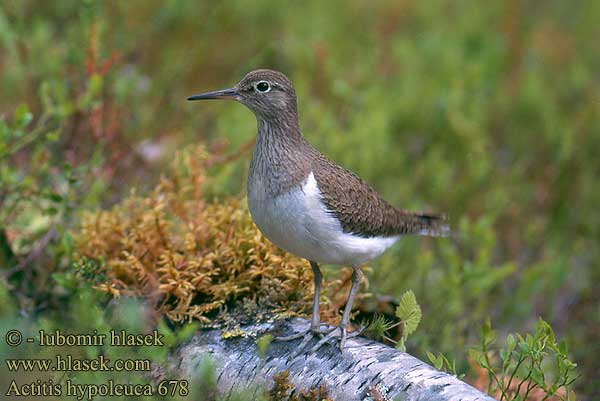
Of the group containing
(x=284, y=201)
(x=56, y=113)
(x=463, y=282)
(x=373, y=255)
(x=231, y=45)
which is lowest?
(x=463, y=282)

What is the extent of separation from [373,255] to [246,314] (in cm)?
82

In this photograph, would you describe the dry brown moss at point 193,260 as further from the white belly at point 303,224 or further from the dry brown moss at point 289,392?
the dry brown moss at point 289,392

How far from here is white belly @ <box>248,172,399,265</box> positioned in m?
4.03

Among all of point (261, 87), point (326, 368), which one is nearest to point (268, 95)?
point (261, 87)

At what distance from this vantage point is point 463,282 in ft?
18.8

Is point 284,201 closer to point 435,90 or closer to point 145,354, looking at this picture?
point 145,354

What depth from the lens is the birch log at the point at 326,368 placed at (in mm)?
3572

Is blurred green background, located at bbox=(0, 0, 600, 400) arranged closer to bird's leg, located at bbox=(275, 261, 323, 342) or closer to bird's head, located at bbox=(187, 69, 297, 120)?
bird's leg, located at bbox=(275, 261, 323, 342)

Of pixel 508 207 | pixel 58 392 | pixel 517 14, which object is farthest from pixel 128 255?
pixel 517 14

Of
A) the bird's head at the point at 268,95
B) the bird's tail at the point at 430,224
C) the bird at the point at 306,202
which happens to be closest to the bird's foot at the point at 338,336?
the bird at the point at 306,202

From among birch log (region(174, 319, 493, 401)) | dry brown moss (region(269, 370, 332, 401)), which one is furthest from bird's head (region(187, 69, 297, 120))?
dry brown moss (region(269, 370, 332, 401))

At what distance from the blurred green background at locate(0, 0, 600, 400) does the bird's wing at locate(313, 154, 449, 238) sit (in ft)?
1.79

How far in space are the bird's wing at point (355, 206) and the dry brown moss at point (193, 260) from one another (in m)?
0.49

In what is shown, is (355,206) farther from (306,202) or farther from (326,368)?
(326,368)
